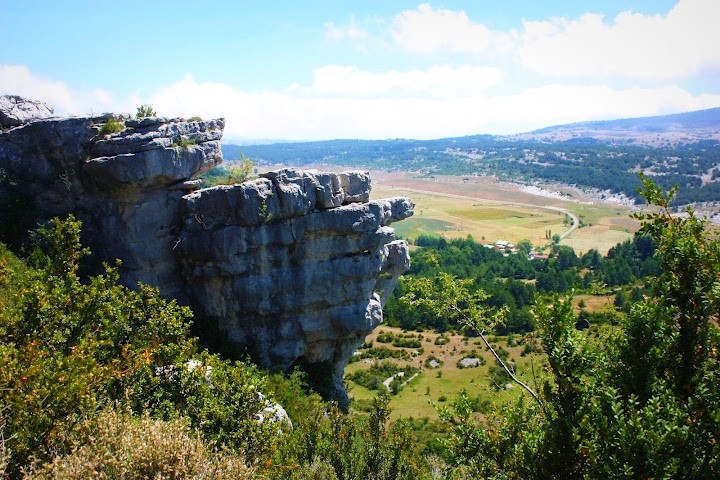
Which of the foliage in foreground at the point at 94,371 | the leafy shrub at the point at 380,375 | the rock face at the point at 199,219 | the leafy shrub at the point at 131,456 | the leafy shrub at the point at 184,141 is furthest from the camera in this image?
the leafy shrub at the point at 380,375

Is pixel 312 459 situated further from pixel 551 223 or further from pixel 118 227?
pixel 551 223

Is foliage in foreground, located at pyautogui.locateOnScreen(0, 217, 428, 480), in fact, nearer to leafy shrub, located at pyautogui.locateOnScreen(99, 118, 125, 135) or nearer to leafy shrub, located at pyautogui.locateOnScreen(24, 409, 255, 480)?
leafy shrub, located at pyautogui.locateOnScreen(24, 409, 255, 480)

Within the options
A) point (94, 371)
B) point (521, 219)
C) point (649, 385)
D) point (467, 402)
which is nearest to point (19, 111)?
point (94, 371)

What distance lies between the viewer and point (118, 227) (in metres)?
26.1

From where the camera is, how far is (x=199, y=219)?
85.6 feet

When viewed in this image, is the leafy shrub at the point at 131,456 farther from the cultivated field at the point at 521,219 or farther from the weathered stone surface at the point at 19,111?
the cultivated field at the point at 521,219

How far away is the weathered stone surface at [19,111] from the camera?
27.2 m

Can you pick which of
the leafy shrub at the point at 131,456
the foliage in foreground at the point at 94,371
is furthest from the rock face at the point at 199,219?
the leafy shrub at the point at 131,456

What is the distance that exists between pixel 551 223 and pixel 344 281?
135464 mm

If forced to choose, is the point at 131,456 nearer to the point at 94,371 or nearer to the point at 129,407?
the point at 94,371

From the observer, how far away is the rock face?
84.7ft

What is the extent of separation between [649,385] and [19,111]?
104 ft

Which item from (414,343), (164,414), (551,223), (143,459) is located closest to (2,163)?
(164,414)

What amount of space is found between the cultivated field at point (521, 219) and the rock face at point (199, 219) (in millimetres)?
99496
